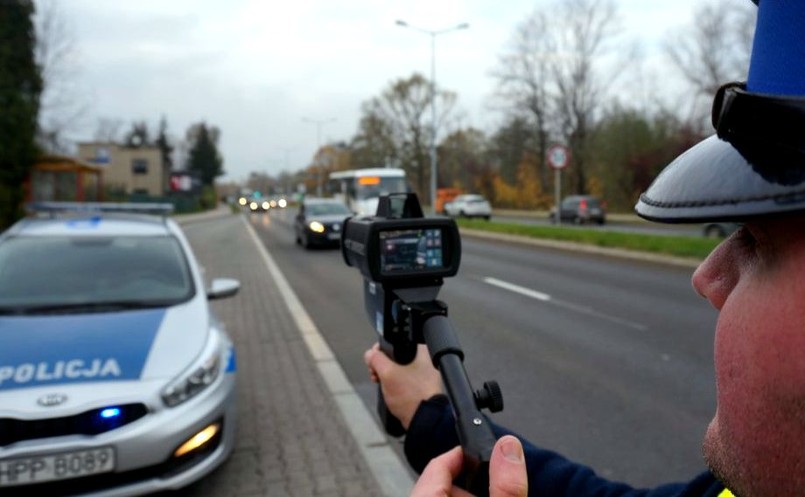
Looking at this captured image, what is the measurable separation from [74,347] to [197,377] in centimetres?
66

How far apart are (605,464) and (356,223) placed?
3399 mm

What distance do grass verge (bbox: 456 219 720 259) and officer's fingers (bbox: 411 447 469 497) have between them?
1166 cm

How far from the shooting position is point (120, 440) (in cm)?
339

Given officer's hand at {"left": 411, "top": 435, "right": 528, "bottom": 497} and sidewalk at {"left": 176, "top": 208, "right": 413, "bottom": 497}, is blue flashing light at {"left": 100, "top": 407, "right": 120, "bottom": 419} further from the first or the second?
officer's hand at {"left": 411, "top": 435, "right": 528, "bottom": 497}

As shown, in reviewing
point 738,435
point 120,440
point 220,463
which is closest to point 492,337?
point 220,463

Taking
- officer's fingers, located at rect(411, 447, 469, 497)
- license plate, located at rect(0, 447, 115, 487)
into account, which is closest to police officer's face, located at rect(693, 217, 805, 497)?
officer's fingers, located at rect(411, 447, 469, 497)

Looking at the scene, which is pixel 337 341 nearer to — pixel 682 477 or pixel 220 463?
pixel 220 463

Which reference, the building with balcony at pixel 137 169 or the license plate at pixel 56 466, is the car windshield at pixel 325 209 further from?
the building with balcony at pixel 137 169

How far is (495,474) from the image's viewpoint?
2.89 feet

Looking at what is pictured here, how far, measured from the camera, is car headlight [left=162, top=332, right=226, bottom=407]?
12.0ft

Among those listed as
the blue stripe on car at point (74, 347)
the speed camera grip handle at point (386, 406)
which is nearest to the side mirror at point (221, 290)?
the blue stripe on car at point (74, 347)

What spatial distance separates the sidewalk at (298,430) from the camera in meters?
3.99

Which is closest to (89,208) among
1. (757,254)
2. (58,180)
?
(757,254)

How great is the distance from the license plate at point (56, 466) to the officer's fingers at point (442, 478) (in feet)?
9.16
